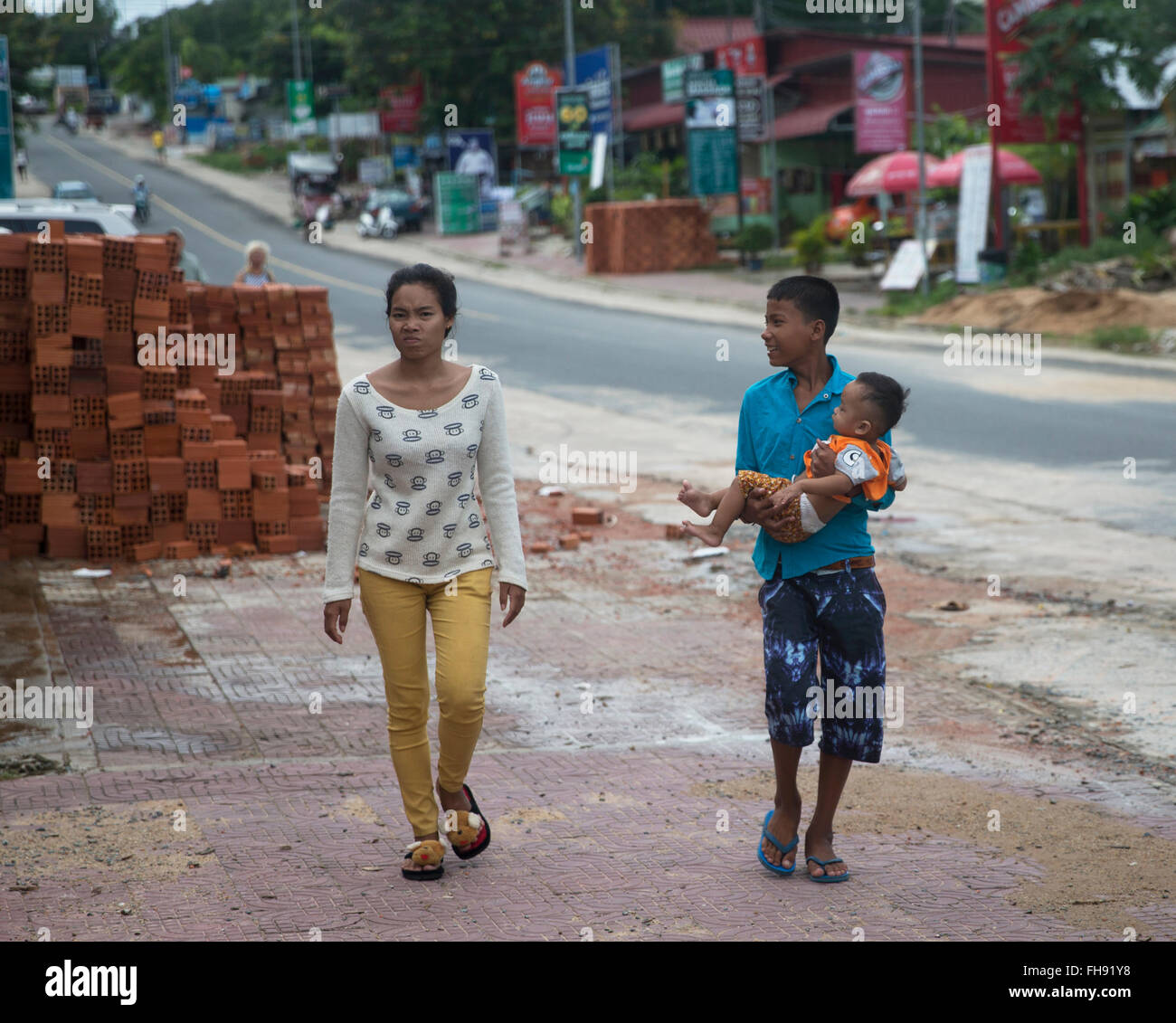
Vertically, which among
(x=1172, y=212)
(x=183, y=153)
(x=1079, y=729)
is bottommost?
(x=1079, y=729)

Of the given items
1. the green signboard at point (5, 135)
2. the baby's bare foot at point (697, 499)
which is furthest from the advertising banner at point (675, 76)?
the baby's bare foot at point (697, 499)

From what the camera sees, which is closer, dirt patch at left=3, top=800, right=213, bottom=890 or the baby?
the baby

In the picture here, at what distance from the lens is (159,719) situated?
657 cm

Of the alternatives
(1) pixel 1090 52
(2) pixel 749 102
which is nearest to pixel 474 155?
(2) pixel 749 102

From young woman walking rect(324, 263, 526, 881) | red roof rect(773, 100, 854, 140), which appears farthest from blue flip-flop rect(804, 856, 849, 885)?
red roof rect(773, 100, 854, 140)

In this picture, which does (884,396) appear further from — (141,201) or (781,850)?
(141,201)

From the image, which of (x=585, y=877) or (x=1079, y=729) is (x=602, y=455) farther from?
(x=585, y=877)

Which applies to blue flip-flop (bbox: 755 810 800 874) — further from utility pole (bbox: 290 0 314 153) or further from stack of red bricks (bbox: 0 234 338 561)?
utility pole (bbox: 290 0 314 153)

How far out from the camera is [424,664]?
15.5 feet

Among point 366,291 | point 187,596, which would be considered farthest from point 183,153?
point 187,596

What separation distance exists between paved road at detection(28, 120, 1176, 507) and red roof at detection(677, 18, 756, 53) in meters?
33.2

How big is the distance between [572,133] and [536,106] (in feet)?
15.1

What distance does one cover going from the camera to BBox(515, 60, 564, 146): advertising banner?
45.8 meters

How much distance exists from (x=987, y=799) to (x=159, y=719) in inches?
143
